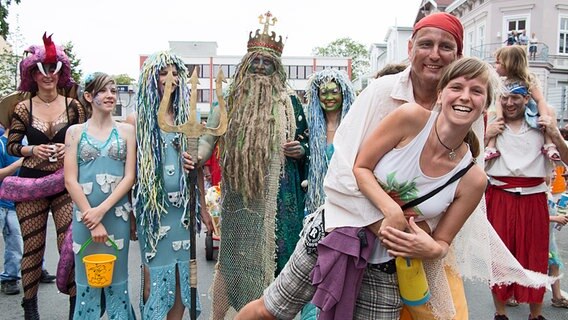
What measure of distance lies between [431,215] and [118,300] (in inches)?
90.8

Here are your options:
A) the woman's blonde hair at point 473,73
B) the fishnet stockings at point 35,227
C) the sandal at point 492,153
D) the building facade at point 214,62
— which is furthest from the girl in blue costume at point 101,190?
the building facade at point 214,62

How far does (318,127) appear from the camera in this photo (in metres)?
4.05

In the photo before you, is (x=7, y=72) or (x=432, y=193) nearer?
(x=432, y=193)

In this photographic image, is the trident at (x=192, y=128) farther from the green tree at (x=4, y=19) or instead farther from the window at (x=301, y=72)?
the window at (x=301, y=72)

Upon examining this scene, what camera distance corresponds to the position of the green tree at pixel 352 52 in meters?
69.8

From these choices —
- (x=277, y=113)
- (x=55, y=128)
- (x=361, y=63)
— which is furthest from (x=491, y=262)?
(x=361, y=63)

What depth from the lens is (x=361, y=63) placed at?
7031cm

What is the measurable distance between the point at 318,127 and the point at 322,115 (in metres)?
0.14

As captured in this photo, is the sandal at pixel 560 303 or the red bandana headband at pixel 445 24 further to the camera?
the sandal at pixel 560 303

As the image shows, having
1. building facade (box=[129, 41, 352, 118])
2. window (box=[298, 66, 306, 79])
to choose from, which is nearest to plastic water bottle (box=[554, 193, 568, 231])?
building facade (box=[129, 41, 352, 118])

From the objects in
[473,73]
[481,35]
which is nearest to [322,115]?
[473,73]

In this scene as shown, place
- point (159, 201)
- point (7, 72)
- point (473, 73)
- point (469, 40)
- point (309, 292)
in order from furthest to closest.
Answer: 1. point (469, 40)
2. point (7, 72)
3. point (159, 201)
4. point (309, 292)
5. point (473, 73)

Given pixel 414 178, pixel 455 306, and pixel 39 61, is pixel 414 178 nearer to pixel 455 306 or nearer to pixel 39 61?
pixel 455 306

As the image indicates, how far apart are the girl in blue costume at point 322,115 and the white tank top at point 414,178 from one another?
1627mm
